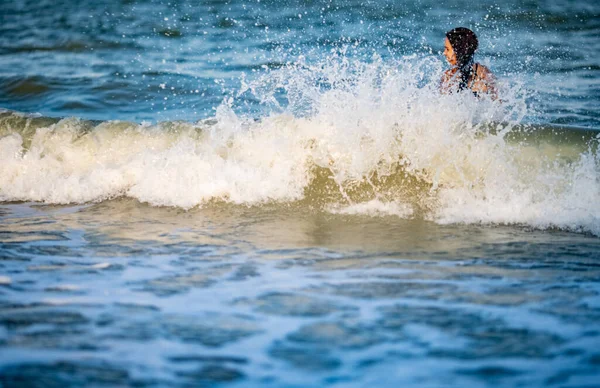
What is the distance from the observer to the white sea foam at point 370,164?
5.72 meters

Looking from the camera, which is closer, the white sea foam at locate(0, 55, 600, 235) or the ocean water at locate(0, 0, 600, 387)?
the ocean water at locate(0, 0, 600, 387)

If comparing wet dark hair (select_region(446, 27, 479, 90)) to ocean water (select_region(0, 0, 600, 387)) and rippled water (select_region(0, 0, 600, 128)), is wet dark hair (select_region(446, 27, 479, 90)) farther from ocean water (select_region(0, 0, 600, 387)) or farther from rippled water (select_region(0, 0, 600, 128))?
rippled water (select_region(0, 0, 600, 128))

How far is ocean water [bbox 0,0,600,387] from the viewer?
9.50 ft

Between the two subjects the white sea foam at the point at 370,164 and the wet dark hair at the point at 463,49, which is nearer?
the white sea foam at the point at 370,164

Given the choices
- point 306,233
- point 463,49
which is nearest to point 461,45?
point 463,49

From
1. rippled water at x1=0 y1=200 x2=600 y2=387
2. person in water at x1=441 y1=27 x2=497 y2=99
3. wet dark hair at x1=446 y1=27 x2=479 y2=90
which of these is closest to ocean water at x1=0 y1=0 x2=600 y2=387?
rippled water at x1=0 y1=200 x2=600 y2=387

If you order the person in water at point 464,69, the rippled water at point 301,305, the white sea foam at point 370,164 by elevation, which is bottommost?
the rippled water at point 301,305

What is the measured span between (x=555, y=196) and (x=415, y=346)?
3107 millimetres

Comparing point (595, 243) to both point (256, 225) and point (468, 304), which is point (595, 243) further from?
point (256, 225)

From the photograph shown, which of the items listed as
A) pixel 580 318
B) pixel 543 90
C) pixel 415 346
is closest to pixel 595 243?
pixel 580 318

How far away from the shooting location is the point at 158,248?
15.3 ft

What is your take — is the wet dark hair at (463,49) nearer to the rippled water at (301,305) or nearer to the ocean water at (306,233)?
the ocean water at (306,233)

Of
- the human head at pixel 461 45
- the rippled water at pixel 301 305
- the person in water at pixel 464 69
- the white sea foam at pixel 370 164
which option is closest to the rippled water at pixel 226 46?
the person in water at pixel 464 69

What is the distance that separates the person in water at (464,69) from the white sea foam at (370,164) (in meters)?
0.38
